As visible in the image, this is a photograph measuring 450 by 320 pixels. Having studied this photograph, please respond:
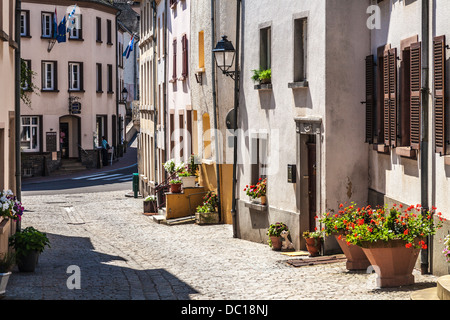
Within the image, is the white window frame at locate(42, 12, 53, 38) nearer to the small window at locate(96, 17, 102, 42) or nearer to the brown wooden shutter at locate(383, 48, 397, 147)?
the small window at locate(96, 17, 102, 42)

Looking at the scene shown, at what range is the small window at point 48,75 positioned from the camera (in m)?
50.3

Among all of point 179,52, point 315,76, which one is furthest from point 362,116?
point 179,52

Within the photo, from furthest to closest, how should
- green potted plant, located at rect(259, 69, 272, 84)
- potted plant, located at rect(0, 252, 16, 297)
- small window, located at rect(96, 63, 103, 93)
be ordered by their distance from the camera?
small window, located at rect(96, 63, 103, 93) < green potted plant, located at rect(259, 69, 272, 84) < potted plant, located at rect(0, 252, 16, 297)

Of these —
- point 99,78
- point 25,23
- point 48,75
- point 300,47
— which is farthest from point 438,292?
point 99,78

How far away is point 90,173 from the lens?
4984cm

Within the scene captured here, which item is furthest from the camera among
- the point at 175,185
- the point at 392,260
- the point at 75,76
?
the point at 75,76

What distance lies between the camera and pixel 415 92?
476 inches

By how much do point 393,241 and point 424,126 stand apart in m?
2.11

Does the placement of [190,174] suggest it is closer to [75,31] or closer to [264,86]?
[264,86]

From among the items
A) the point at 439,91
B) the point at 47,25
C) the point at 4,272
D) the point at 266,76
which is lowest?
the point at 4,272

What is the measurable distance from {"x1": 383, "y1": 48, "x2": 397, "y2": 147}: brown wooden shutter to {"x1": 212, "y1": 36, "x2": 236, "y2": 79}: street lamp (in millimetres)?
7182

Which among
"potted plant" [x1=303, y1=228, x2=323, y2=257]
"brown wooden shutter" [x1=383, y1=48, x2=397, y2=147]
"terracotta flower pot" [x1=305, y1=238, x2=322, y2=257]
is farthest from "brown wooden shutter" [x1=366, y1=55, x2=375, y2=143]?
"terracotta flower pot" [x1=305, y1=238, x2=322, y2=257]

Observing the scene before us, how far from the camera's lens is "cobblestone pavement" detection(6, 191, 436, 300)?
433 inches
